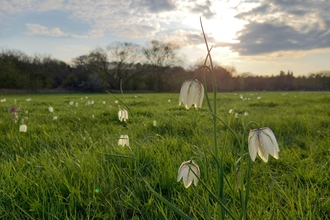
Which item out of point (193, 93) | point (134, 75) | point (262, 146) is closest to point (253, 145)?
point (262, 146)

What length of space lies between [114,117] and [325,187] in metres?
3.97

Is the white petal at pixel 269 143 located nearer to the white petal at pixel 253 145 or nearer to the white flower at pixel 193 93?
the white petal at pixel 253 145

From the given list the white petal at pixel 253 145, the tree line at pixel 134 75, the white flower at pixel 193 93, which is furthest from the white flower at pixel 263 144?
the tree line at pixel 134 75

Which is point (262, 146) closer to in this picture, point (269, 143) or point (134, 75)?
point (269, 143)

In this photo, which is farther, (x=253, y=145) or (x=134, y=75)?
(x=134, y=75)

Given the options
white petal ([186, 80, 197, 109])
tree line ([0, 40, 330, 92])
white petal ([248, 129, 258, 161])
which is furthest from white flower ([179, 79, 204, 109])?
tree line ([0, 40, 330, 92])

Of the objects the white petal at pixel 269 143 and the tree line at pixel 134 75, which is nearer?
the white petal at pixel 269 143

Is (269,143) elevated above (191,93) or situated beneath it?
situated beneath

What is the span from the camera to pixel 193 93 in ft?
2.94

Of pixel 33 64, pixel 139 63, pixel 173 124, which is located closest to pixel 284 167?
pixel 173 124

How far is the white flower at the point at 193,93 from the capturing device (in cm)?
89

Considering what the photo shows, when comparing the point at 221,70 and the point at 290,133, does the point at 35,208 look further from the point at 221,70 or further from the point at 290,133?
the point at 221,70

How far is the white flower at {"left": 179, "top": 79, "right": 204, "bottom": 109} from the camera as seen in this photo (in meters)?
0.89

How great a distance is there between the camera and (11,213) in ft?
4.46
